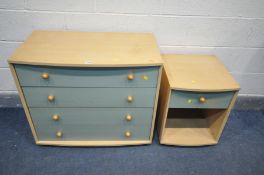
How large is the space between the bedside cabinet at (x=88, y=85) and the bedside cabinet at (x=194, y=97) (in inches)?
5.3

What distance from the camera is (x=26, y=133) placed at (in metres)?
1.68

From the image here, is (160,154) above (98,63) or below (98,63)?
below

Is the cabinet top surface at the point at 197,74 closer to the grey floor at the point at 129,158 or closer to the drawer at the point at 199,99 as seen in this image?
the drawer at the point at 199,99

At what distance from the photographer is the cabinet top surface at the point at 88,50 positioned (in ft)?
3.76

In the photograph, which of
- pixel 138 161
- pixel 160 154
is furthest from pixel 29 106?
pixel 160 154

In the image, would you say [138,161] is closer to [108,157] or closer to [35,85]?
[108,157]

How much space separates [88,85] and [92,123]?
1.11ft

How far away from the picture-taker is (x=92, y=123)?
1470mm

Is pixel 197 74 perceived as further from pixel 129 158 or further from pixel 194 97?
pixel 129 158

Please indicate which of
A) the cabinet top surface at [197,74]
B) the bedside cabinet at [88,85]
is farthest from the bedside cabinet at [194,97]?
the bedside cabinet at [88,85]

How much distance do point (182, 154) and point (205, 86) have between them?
585mm

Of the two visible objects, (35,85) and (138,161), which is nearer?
(35,85)

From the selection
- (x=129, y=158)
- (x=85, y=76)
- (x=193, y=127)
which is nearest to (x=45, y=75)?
(x=85, y=76)

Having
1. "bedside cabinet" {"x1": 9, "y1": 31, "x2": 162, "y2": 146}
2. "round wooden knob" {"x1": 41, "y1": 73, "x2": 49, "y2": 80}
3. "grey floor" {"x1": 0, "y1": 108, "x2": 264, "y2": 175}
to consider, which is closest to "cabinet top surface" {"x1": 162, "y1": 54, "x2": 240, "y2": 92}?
"bedside cabinet" {"x1": 9, "y1": 31, "x2": 162, "y2": 146}
